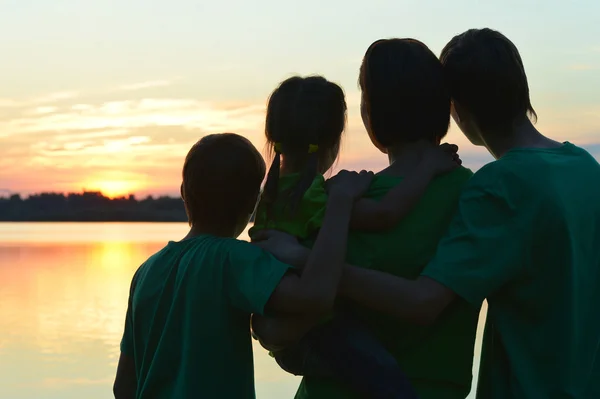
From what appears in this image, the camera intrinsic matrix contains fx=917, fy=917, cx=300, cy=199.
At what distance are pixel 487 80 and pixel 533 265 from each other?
1.22ft

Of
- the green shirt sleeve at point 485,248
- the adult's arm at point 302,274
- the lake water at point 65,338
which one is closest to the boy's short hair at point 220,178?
the adult's arm at point 302,274

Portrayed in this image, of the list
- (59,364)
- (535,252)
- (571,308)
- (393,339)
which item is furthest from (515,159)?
(59,364)

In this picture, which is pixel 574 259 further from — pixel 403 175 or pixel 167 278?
pixel 167 278

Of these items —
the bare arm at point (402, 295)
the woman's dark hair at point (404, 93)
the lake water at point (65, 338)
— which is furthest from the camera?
the lake water at point (65, 338)

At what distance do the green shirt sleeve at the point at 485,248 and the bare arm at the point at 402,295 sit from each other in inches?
1.0

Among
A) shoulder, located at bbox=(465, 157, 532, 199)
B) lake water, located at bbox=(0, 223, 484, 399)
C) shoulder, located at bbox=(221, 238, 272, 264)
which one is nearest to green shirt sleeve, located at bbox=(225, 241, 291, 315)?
shoulder, located at bbox=(221, 238, 272, 264)

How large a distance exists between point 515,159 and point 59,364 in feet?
28.3

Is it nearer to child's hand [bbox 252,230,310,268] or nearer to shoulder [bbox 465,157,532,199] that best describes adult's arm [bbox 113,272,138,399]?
child's hand [bbox 252,230,310,268]

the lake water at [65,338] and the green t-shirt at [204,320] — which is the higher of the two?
the green t-shirt at [204,320]

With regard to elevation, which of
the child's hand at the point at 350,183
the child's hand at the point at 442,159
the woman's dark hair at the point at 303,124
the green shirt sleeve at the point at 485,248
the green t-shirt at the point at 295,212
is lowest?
the green shirt sleeve at the point at 485,248

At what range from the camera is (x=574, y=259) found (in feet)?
5.62

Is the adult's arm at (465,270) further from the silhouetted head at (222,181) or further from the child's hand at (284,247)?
the silhouetted head at (222,181)

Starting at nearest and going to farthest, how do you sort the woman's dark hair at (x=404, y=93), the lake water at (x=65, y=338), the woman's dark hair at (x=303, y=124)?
the woman's dark hair at (x=404, y=93), the woman's dark hair at (x=303, y=124), the lake water at (x=65, y=338)

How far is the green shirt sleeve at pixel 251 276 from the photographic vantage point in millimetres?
1741
